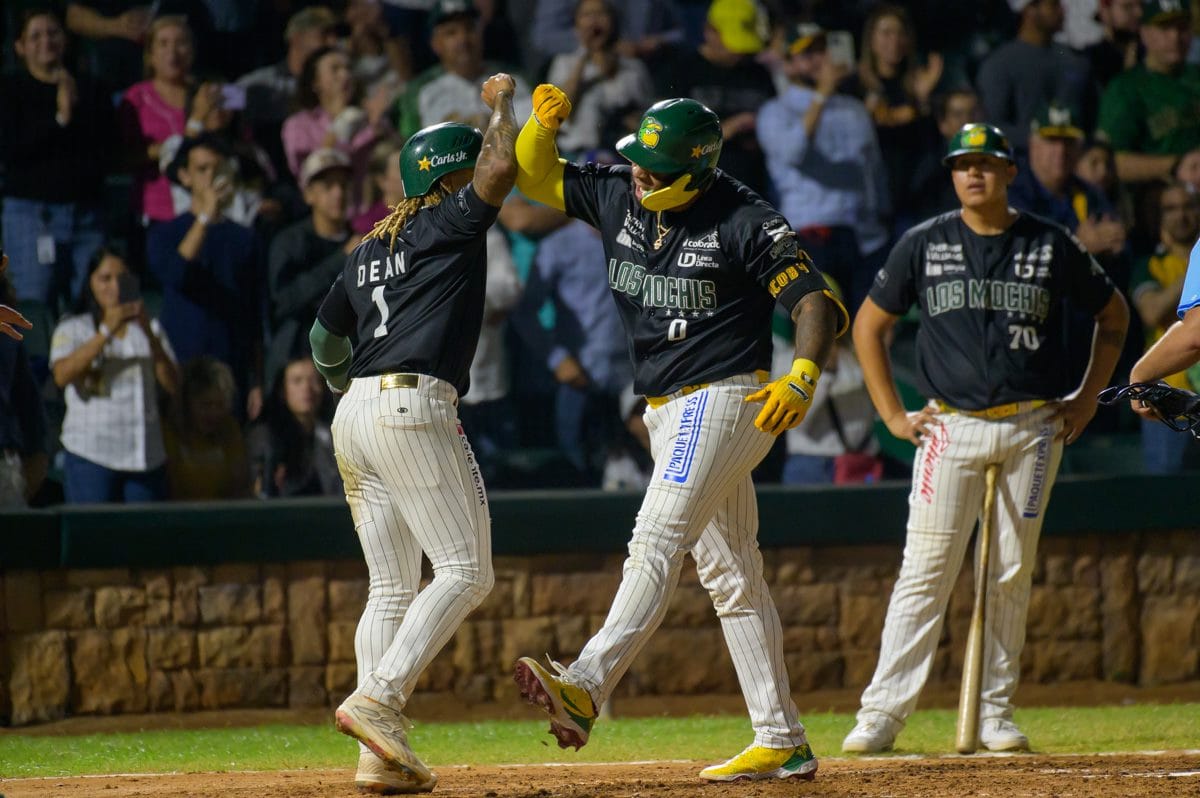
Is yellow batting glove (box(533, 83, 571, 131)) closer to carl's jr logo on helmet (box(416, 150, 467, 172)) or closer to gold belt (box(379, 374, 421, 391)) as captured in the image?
carl's jr logo on helmet (box(416, 150, 467, 172))

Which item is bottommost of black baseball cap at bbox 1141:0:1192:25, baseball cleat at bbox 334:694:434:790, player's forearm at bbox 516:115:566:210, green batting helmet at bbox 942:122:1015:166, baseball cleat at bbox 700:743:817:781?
baseball cleat at bbox 700:743:817:781

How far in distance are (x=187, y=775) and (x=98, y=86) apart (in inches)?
172

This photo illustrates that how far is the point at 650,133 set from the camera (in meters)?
4.68

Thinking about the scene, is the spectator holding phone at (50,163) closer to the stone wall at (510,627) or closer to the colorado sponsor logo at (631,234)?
the stone wall at (510,627)

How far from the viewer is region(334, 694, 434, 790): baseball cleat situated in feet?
14.7

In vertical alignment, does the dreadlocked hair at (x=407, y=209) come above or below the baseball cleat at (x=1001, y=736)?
above

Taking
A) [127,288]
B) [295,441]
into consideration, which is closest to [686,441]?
[295,441]

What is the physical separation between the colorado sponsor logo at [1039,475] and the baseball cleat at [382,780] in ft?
8.73

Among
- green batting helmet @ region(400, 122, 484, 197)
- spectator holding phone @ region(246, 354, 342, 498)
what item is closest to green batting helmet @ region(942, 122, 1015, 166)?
green batting helmet @ region(400, 122, 484, 197)

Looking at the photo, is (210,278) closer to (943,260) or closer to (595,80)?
(595,80)

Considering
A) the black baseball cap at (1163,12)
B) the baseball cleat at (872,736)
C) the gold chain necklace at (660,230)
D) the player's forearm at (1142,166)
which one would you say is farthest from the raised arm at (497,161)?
the black baseball cap at (1163,12)

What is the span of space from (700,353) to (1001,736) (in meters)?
2.19

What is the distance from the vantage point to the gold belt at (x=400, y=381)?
15.7 ft

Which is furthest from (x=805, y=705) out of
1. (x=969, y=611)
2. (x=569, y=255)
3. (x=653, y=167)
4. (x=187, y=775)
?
(x=653, y=167)
